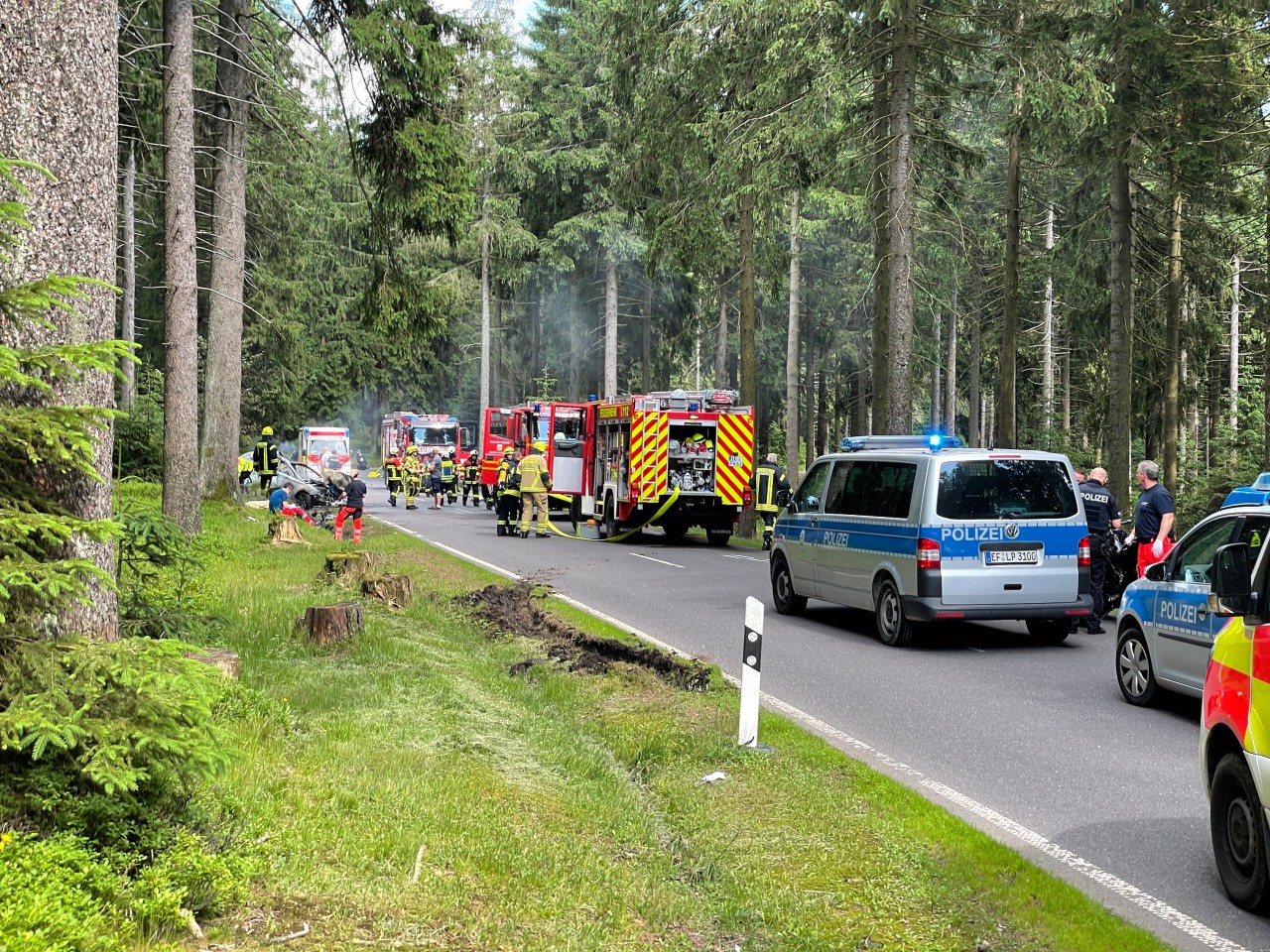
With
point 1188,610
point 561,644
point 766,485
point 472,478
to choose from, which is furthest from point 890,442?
point 472,478

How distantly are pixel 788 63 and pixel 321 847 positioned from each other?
58.3 feet

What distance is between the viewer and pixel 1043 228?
5262 centimetres

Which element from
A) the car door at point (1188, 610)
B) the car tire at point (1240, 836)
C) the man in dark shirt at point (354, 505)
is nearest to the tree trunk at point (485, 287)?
the man in dark shirt at point (354, 505)

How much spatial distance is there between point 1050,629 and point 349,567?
25.2 feet

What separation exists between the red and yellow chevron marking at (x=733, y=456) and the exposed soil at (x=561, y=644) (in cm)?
1127

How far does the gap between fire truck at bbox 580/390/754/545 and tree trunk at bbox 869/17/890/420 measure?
3851mm

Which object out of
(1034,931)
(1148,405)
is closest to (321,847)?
(1034,931)

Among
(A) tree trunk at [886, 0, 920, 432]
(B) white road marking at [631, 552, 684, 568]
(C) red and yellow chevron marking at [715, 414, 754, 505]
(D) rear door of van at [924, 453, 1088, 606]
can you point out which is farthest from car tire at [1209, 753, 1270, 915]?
(C) red and yellow chevron marking at [715, 414, 754, 505]

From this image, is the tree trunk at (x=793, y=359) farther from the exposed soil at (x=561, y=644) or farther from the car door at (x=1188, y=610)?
the car door at (x=1188, y=610)

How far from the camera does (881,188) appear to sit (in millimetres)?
21906

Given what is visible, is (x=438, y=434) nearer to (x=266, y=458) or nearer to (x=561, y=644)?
(x=266, y=458)

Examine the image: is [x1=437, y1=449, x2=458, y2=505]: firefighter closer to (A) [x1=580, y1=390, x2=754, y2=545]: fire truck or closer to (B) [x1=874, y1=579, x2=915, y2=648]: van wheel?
(A) [x1=580, y1=390, x2=754, y2=545]: fire truck

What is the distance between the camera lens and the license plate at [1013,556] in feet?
41.4

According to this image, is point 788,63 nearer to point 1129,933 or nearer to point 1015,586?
point 1015,586
